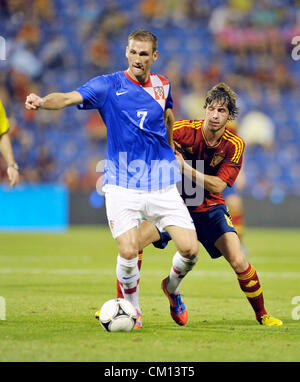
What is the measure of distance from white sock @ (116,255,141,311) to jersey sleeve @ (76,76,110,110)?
119cm

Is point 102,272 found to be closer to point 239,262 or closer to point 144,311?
point 144,311

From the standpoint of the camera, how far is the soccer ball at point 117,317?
543cm

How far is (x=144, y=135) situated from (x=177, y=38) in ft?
61.2

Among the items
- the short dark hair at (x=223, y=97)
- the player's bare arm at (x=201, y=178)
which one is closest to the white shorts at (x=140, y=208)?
the player's bare arm at (x=201, y=178)

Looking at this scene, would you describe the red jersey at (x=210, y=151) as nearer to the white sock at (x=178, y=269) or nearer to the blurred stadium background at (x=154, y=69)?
the white sock at (x=178, y=269)

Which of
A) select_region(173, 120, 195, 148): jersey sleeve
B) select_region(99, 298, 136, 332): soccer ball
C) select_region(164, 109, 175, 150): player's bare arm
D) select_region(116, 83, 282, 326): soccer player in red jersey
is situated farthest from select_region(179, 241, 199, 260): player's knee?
select_region(173, 120, 195, 148): jersey sleeve

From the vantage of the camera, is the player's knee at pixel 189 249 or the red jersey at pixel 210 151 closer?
the player's knee at pixel 189 249

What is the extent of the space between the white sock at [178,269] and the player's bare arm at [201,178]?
2.06 feet

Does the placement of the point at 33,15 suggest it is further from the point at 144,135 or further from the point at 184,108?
the point at 144,135

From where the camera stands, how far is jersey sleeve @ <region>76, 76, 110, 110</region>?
5.48m

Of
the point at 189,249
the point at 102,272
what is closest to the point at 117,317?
the point at 189,249

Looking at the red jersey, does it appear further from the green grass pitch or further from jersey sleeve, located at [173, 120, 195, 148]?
the green grass pitch

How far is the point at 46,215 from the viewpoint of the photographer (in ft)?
64.9
